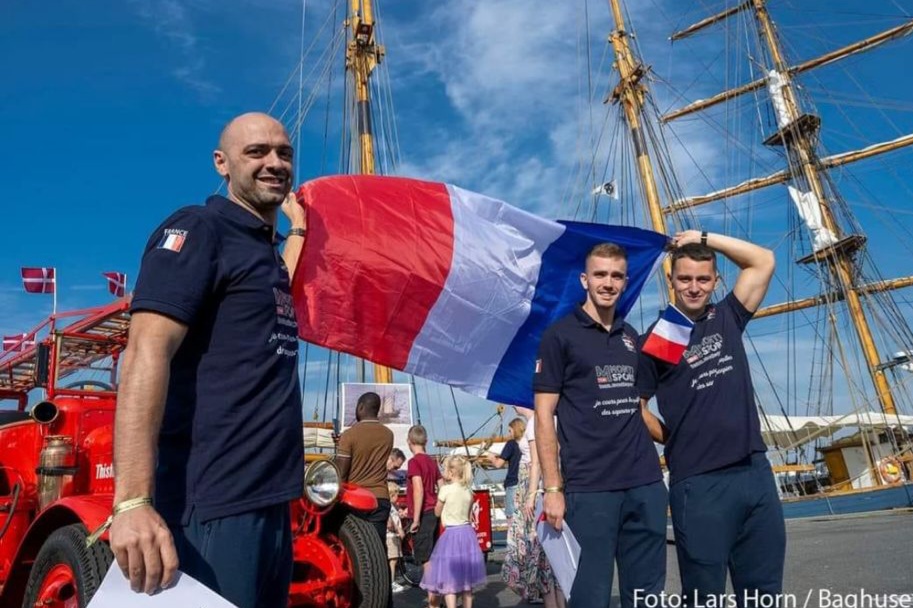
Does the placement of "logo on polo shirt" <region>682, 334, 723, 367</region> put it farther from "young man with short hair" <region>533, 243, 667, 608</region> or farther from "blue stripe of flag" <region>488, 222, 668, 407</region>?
"blue stripe of flag" <region>488, 222, 668, 407</region>

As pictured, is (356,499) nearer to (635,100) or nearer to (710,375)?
(710,375)

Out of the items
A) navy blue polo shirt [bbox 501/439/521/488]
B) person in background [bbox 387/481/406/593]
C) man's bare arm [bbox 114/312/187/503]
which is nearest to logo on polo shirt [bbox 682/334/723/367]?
man's bare arm [bbox 114/312/187/503]

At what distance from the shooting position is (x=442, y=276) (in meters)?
5.10

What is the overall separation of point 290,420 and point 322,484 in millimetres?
2853

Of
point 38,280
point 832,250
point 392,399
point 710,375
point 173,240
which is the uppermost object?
point 832,250

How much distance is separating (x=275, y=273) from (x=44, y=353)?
386 centimetres

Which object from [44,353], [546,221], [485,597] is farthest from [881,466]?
[44,353]

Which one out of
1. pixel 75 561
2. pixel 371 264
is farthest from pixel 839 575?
pixel 75 561

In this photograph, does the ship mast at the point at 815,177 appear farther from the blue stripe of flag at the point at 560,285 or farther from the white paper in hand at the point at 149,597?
the white paper in hand at the point at 149,597

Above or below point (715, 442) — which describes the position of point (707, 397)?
above

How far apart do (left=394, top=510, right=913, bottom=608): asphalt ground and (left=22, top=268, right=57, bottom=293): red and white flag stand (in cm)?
684

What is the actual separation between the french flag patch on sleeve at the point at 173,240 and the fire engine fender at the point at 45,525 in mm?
2416

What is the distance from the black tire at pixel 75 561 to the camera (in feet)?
11.5

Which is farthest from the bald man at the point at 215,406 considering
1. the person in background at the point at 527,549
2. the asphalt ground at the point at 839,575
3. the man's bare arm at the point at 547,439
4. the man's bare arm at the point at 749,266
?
the person in background at the point at 527,549
